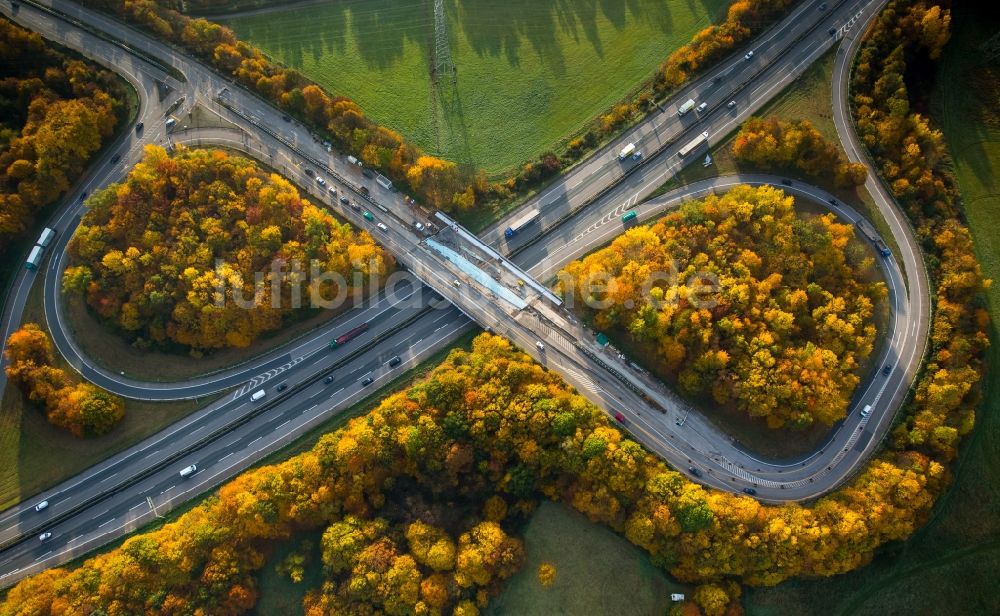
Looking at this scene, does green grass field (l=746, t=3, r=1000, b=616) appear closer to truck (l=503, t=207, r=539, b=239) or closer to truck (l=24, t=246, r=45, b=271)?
truck (l=503, t=207, r=539, b=239)

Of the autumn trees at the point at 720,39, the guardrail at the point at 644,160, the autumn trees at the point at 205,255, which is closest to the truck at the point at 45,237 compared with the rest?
the autumn trees at the point at 205,255

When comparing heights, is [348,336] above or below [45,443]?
below

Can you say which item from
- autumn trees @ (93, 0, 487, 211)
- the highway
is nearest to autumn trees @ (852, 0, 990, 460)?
the highway

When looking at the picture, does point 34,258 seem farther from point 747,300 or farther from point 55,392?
point 747,300

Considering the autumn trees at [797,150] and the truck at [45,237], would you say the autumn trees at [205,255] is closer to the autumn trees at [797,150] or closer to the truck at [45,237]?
the truck at [45,237]

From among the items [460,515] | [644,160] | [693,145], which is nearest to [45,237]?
[460,515]

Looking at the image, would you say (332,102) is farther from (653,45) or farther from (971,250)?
(971,250)
